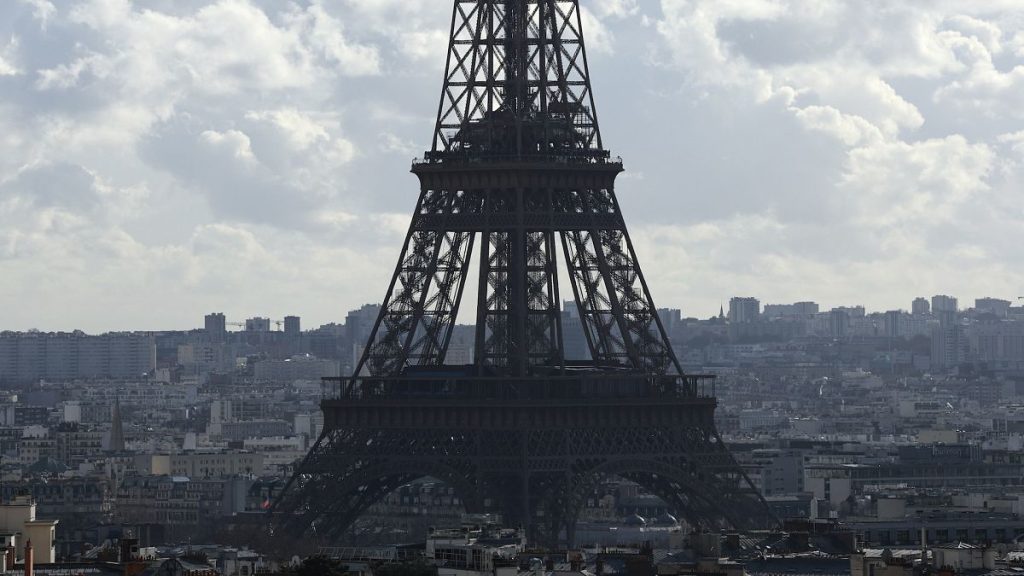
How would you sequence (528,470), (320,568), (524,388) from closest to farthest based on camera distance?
(320,568) → (528,470) → (524,388)

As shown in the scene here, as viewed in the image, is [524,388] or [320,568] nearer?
[320,568]

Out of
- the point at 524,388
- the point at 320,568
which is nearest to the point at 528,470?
the point at 524,388

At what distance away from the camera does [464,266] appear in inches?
3880

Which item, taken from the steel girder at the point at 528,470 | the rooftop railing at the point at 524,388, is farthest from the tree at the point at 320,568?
the rooftop railing at the point at 524,388

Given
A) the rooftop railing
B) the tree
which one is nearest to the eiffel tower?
the rooftop railing

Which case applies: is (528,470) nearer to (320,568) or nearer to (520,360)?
(520,360)

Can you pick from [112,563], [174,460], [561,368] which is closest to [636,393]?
[561,368]

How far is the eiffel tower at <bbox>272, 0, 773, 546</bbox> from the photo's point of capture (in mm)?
96438

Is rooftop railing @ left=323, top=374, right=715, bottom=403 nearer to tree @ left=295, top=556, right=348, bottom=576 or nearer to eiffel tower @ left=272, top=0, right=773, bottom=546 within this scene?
eiffel tower @ left=272, top=0, right=773, bottom=546

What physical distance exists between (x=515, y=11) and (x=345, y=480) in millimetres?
11461

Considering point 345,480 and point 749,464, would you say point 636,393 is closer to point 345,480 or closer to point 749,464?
point 345,480

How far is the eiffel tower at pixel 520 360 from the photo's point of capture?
9644 cm

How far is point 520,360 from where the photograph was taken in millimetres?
98375

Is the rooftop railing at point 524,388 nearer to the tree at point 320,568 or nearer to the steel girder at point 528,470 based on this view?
the steel girder at point 528,470
